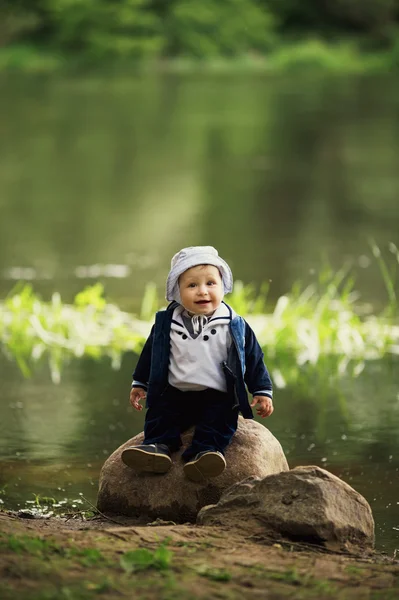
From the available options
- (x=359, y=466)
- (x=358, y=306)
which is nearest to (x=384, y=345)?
(x=358, y=306)

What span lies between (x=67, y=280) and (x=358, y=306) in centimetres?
304

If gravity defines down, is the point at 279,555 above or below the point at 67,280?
below

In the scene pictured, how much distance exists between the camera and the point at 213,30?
44062 millimetres

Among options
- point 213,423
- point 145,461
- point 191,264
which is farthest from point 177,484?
point 191,264

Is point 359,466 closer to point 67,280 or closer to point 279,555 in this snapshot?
point 279,555

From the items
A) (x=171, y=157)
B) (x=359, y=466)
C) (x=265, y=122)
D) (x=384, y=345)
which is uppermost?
(x=265, y=122)

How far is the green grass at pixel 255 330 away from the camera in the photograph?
28.2 feet

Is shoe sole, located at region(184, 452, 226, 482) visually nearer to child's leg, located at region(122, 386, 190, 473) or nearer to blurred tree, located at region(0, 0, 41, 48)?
child's leg, located at region(122, 386, 190, 473)

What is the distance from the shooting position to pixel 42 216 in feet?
72.5

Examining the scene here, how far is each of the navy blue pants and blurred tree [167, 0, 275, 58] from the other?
39296mm

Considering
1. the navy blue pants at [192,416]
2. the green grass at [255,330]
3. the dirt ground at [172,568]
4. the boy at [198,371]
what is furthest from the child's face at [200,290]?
the green grass at [255,330]

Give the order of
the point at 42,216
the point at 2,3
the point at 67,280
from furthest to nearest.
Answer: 1. the point at 2,3
2. the point at 42,216
3. the point at 67,280

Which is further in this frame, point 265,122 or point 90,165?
point 265,122

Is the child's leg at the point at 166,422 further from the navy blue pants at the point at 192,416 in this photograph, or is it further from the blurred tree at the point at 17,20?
the blurred tree at the point at 17,20
